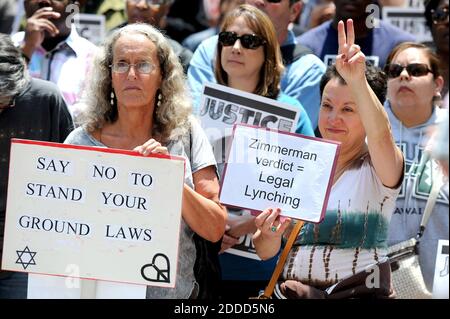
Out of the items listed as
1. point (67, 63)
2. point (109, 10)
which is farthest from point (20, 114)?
point (109, 10)

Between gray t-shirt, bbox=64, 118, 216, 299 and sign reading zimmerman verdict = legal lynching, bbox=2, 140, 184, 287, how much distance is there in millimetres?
161

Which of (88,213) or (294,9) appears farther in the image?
(294,9)

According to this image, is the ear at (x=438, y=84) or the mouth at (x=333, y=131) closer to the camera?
the mouth at (x=333, y=131)

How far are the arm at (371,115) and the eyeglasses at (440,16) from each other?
2.02 metres

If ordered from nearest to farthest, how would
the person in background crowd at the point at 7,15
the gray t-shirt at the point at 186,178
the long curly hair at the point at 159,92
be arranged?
the gray t-shirt at the point at 186,178 < the long curly hair at the point at 159,92 < the person in background crowd at the point at 7,15

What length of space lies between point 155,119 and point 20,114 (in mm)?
657

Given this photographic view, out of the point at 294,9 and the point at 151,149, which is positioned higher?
the point at 294,9

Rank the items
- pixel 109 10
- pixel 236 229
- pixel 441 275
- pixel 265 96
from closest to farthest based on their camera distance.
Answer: pixel 441 275 < pixel 236 229 < pixel 265 96 < pixel 109 10

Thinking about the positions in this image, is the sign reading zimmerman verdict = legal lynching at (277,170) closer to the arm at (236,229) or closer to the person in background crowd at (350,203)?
the person in background crowd at (350,203)

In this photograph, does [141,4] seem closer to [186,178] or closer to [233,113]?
[233,113]

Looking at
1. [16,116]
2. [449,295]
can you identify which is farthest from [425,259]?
[16,116]

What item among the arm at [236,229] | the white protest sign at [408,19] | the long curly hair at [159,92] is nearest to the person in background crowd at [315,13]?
the white protest sign at [408,19]

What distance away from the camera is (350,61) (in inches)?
170

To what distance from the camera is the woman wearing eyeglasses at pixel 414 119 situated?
512 centimetres
